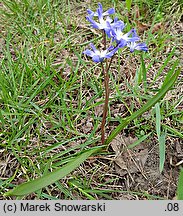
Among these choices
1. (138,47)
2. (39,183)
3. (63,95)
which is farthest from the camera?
(63,95)

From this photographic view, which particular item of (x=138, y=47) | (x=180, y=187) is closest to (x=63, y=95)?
(x=138, y=47)

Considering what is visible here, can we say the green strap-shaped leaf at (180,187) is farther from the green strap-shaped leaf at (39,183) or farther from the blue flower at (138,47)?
the blue flower at (138,47)

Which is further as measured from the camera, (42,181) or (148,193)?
(148,193)

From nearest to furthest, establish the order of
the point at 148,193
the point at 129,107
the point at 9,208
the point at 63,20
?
the point at 9,208 < the point at 148,193 < the point at 129,107 < the point at 63,20

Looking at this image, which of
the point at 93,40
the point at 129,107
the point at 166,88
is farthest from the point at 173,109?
the point at 93,40

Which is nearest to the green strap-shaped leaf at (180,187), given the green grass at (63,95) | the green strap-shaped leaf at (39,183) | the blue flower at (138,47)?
the green grass at (63,95)

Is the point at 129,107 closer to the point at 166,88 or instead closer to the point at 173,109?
the point at 173,109

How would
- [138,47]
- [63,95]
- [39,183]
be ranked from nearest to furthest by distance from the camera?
1. [39,183]
2. [138,47]
3. [63,95]

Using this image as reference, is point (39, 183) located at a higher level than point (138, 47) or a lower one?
lower

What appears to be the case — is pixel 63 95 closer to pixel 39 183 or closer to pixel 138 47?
pixel 138 47
